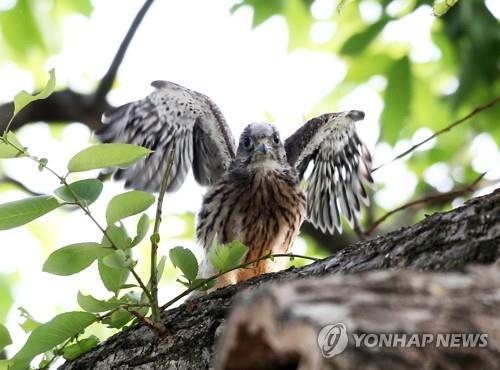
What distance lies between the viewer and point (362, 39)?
588cm

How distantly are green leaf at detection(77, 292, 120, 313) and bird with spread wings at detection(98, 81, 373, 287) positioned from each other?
2.13 meters

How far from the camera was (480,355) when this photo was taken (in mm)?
1806

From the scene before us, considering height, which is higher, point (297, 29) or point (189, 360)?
point (297, 29)

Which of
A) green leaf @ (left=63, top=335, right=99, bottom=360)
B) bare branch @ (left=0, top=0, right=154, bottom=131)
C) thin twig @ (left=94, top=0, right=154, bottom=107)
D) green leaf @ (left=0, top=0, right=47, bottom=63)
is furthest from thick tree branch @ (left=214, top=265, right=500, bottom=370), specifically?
bare branch @ (left=0, top=0, right=154, bottom=131)

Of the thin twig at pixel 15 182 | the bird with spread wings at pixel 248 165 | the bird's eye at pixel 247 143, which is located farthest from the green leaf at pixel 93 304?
the thin twig at pixel 15 182

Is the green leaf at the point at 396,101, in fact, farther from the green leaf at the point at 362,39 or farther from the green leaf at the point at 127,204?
the green leaf at the point at 127,204

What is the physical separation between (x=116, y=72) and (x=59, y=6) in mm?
656

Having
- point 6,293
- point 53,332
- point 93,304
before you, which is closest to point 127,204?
point 93,304

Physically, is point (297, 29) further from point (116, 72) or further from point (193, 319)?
point (193, 319)

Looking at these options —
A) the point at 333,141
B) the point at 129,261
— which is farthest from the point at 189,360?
the point at 333,141

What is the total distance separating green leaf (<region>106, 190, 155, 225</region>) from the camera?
10.3 feet

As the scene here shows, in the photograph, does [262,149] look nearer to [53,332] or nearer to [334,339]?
[53,332]

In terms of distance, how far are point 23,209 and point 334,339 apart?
1711 millimetres

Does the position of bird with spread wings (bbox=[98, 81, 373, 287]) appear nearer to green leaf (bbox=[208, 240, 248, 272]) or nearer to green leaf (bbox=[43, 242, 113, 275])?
green leaf (bbox=[208, 240, 248, 272])
